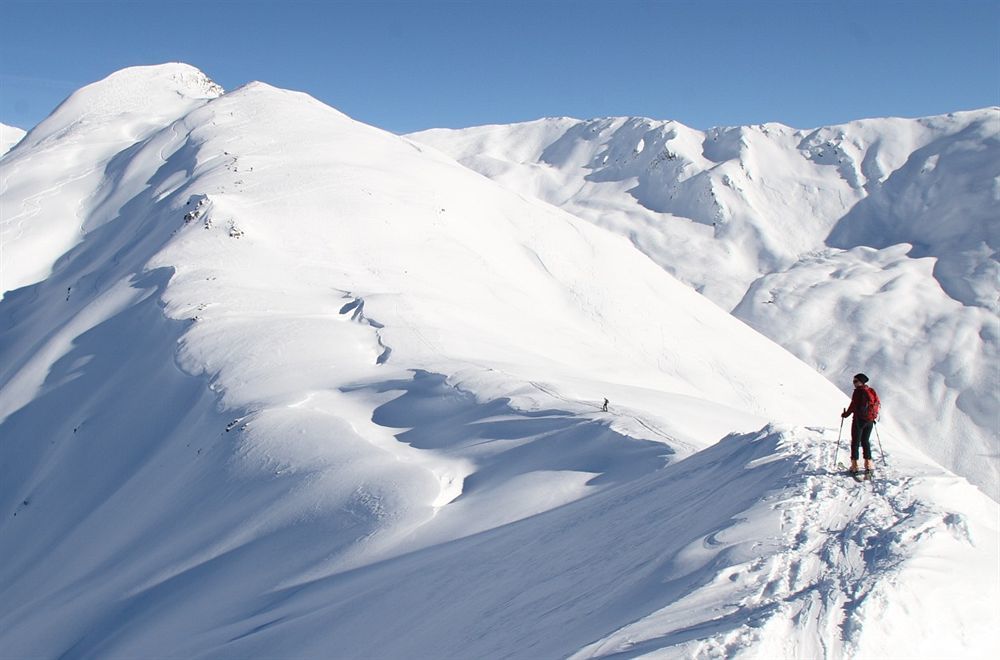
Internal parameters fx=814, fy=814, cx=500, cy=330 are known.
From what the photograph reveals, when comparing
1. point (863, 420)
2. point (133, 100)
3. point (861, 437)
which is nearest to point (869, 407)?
point (863, 420)

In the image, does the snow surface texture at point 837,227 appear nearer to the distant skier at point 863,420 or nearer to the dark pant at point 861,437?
the distant skier at point 863,420

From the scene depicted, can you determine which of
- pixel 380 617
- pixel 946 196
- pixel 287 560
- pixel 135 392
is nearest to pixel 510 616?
pixel 380 617

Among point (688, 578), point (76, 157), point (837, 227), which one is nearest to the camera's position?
point (688, 578)

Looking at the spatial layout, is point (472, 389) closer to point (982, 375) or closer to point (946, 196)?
point (982, 375)

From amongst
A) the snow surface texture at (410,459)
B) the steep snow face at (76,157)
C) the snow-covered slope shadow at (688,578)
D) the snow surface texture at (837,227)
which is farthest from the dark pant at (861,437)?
the snow surface texture at (837,227)

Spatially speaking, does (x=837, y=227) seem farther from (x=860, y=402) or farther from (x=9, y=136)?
(x=9, y=136)

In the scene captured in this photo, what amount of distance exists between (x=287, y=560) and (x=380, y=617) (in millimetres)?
3125

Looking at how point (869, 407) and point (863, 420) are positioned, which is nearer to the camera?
point (863, 420)

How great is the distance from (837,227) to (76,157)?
3543 inches

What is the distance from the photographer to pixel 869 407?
934cm

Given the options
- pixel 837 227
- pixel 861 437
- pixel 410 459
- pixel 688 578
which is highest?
pixel 837 227

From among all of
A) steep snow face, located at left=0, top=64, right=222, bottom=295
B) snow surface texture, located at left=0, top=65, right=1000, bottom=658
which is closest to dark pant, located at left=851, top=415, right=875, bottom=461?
snow surface texture, located at left=0, top=65, right=1000, bottom=658

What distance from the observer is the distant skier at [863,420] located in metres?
8.82

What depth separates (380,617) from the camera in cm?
968
